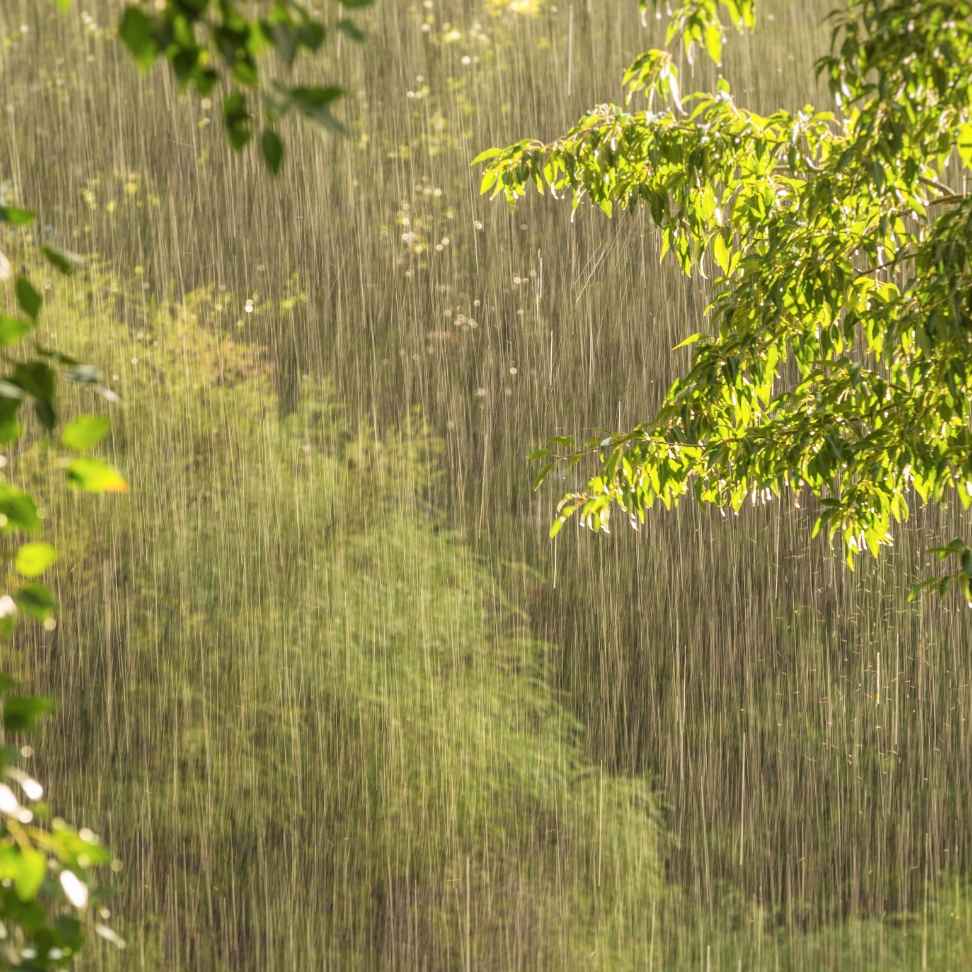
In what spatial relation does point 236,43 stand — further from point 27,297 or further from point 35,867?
point 35,867

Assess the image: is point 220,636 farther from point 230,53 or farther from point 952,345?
point 230,53

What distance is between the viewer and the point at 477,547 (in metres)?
9.16

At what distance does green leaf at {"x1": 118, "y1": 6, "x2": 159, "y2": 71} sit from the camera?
1046 millimetres

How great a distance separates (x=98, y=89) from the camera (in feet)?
33.3

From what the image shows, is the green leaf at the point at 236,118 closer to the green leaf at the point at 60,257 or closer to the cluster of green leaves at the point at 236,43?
the cluster of green leaves at the point at 236,43

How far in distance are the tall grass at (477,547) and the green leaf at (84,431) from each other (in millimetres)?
7470

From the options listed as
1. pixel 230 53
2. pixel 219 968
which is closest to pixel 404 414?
pixel 219 968

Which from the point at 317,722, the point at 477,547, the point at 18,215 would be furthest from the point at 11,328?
the point at 477,547

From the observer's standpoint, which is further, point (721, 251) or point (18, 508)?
point (721, 251)

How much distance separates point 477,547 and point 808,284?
257 inches

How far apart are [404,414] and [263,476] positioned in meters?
1.37

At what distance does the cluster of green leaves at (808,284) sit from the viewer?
245 cm

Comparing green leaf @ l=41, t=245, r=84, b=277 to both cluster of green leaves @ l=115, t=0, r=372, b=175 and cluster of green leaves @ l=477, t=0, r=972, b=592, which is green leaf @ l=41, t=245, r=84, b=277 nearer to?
cluster of green leaves @ l=115, t=0, r=372, b=175

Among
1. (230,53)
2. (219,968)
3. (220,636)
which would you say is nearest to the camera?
(230,53)
